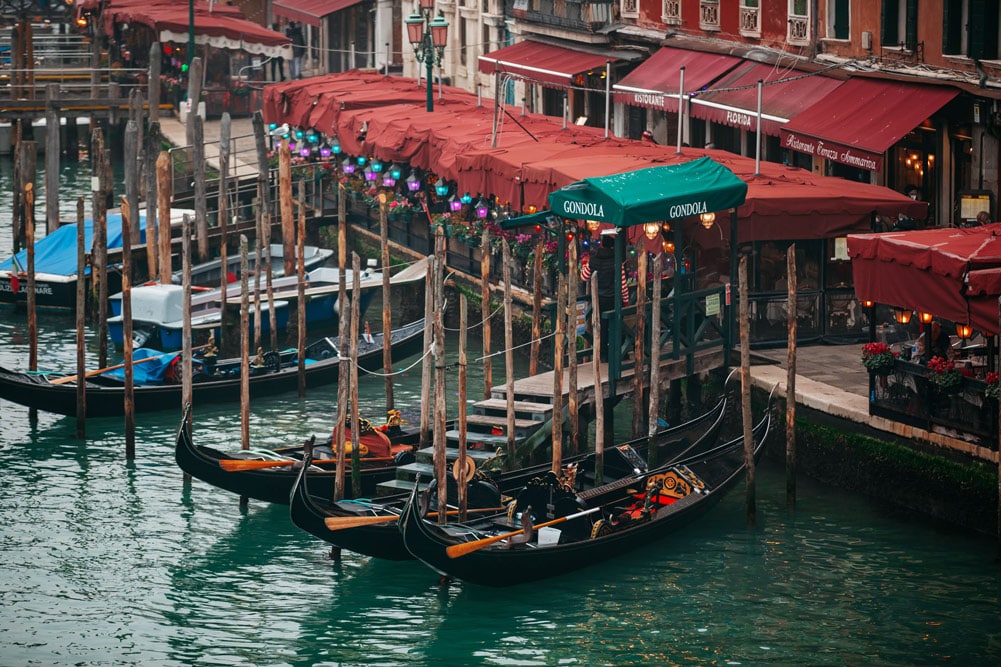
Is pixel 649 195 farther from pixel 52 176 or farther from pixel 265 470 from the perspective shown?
pixel 52 176

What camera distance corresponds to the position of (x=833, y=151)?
83.9 feet

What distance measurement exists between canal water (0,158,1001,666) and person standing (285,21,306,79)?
36.3 m

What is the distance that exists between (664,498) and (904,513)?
269 cm

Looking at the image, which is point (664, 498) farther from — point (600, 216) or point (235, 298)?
point (235, 298)

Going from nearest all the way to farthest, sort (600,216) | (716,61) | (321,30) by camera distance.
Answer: (600,216) → (716,61) → (321,30)

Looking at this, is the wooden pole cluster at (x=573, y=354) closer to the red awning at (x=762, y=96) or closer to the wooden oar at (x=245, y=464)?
the wooden oar at (x=245, y=464)

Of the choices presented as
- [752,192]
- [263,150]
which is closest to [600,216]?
[752,192]

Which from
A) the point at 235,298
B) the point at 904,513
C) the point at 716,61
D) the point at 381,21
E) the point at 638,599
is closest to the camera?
the point at 638,599

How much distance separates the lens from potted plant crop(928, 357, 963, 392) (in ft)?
60.6

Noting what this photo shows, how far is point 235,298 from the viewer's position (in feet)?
95.7

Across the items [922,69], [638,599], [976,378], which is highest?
[922,69]

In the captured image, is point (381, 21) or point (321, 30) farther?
point (321, 30)

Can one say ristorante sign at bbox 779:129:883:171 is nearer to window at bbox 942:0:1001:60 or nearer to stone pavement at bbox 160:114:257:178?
window at bbox 942:0:1001:60

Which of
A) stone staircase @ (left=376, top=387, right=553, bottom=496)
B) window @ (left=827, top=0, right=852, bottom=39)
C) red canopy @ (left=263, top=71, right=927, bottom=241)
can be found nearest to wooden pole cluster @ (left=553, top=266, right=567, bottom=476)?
stone staircase @ (left=376, top=387, right=553, bottom=496)
